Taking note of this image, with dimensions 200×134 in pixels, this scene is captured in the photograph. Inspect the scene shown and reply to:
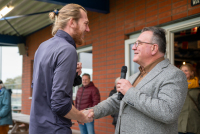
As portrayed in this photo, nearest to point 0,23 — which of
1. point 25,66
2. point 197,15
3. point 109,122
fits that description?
point 25,66

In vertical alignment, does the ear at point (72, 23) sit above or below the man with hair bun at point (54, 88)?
above

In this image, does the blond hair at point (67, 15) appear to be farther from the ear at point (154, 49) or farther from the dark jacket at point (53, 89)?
the ear at point (154, 49)

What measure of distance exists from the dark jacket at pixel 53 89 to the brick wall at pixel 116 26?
3074 millimetres

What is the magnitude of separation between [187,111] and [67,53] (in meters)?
3.19

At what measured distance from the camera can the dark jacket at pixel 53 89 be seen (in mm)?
1405

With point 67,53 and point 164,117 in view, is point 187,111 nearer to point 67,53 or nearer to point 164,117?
point 164,117

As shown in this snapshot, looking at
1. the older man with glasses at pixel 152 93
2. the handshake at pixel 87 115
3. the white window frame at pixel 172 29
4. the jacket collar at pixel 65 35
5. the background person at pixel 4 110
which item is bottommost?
the background person at pixel 4 110

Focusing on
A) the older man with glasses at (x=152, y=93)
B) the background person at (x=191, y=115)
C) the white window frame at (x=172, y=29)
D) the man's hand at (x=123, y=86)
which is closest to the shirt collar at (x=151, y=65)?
the older man with glasses at (x=152, y=93)

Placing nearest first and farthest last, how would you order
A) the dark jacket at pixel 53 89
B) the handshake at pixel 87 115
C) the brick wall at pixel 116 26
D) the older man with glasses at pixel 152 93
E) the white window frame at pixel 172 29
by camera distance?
the dark jacket at pixel 53 89 < the older man with glasses at pixel 152 93 < the handshake at pixel 87 115 < the white window frame at pixel 172 29 < the brick wall at pixel 116 26

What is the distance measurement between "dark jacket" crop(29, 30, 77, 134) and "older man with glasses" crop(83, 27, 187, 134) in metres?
0.49

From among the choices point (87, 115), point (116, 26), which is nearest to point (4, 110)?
point (116, 26)

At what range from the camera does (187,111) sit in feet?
13.1

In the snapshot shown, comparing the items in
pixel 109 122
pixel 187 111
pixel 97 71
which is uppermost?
pixel 97 71

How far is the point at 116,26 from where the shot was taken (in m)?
5.50
